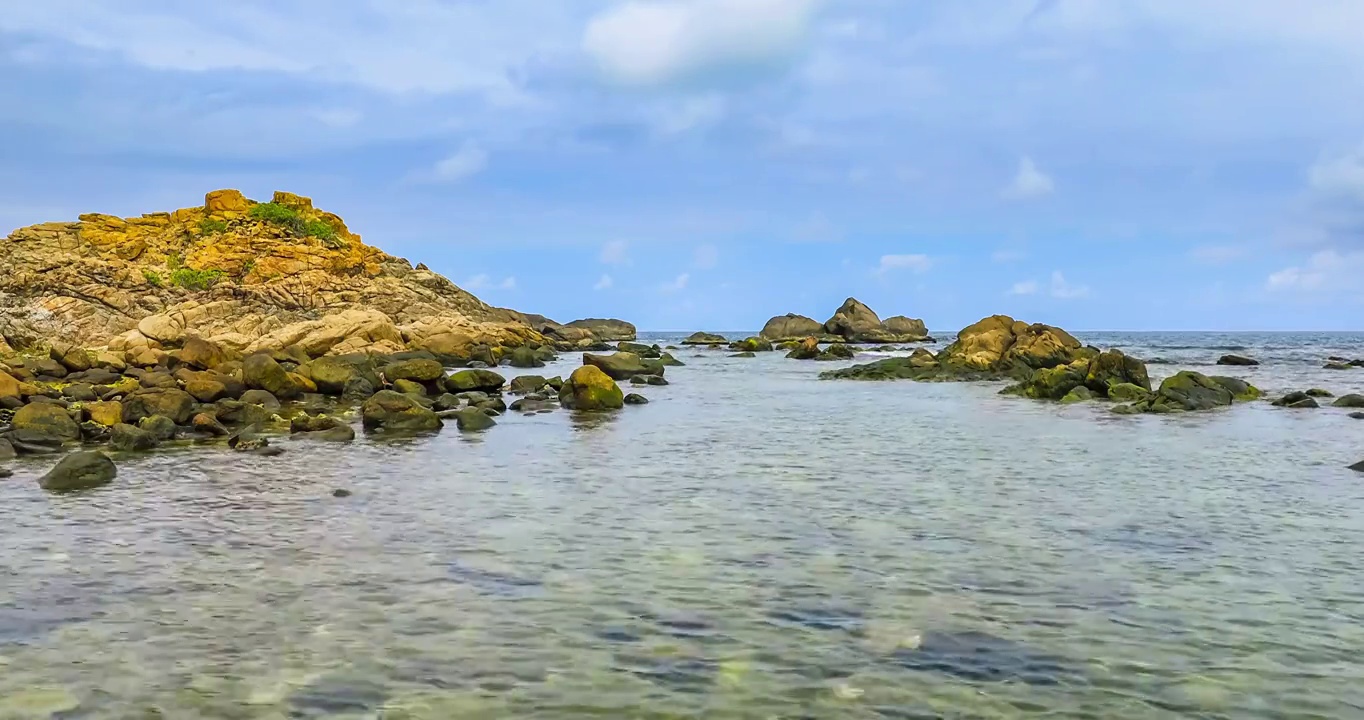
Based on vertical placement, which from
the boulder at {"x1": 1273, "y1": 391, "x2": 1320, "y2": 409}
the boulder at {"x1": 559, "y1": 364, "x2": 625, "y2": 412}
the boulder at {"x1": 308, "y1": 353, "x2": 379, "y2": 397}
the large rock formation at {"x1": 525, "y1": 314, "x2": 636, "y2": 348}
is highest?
the large rock formation at {"x1": 525, "y1": 314, "x2": 636, "y2": 348}

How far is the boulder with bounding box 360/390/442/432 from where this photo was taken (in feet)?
84.6

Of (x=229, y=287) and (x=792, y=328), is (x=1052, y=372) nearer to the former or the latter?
(x=229, y=287)

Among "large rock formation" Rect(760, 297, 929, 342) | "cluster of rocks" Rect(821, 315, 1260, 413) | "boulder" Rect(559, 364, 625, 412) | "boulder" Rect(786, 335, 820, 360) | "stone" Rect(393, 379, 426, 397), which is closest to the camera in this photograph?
"boulder" Rect(559, 364, 625, 412)

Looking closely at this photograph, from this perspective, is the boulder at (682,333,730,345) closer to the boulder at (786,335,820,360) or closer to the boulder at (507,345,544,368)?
the boulder at (786,335,820,360)

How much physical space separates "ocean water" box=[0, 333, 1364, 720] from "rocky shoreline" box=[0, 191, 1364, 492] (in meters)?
5.52

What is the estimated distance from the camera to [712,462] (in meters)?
20.3

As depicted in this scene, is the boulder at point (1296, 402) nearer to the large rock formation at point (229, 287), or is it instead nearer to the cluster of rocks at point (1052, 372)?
the cluster of rocks at point (1052, 372)

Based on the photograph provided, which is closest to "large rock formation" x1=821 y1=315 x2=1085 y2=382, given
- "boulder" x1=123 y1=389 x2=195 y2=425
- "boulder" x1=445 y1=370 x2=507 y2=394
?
"boulder" x1=445 y1=370 x2=507 y2=394

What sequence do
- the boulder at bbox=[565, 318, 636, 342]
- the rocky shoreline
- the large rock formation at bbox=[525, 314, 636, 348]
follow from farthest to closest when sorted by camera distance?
1. the boulder at bbox=[565, 318, 636, 342]
2. the large rock formation at bbox=[525, 314, 636, 348]
3. the rocky shoreline

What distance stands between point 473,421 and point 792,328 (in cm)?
9507

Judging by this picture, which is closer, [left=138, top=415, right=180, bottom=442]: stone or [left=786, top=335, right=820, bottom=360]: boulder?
[left=138, top=415, right=180, bottom=442]: stone

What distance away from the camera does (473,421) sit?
86.6ft

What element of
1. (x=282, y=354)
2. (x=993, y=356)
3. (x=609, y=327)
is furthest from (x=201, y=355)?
(x=609, y=327)

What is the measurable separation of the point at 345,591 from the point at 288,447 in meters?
13.0
